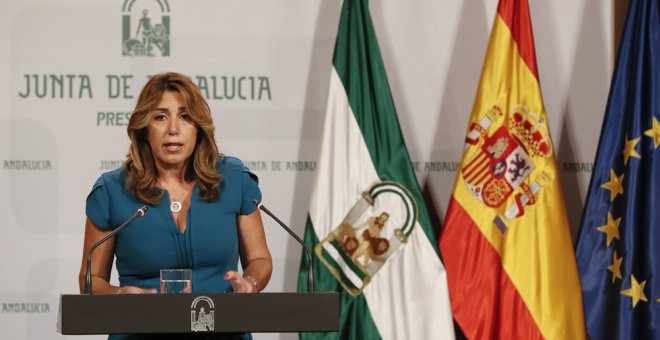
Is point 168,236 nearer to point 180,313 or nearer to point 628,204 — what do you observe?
point 180,313

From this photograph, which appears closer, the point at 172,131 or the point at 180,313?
the point at 180,313

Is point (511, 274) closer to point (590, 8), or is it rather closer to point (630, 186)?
point (630, 186)

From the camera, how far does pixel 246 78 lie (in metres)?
4.77

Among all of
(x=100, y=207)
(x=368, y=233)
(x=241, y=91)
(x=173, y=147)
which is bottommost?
(x=368, y=233)

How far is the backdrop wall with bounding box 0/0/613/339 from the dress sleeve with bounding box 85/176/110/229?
78.8 inches

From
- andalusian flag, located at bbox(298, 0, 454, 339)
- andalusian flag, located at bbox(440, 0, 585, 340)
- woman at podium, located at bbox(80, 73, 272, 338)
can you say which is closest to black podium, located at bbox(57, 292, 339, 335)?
woman at podium, located at bbox(80, 73, 272, 338)

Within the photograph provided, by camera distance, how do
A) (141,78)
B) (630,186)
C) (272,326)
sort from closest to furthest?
(272,326)
(630,186)
(141,78)

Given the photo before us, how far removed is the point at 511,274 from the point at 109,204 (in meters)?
2.35

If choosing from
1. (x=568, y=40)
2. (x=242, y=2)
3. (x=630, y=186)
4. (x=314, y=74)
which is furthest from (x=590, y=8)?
(x=242, y=2)

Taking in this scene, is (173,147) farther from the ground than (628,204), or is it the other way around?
(173,147)

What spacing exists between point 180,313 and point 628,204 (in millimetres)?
2868

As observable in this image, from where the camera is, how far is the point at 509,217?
4.49 metres

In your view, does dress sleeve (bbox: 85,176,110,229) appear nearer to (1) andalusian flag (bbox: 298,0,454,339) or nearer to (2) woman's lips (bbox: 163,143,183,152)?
(2) woman's lips (bbox: 163,143,183,152)

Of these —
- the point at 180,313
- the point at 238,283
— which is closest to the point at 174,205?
the point at 238,283
